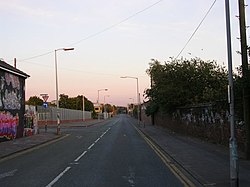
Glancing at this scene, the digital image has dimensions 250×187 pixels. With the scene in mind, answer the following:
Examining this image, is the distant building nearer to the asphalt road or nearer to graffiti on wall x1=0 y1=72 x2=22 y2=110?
graffiti on wall x1=0 y1=72 x2=22 y2=110

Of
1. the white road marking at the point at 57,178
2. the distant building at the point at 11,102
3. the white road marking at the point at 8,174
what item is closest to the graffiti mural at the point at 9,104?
the distant building at the point at 11,102

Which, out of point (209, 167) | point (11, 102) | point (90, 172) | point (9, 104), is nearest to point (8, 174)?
point (90, 172)

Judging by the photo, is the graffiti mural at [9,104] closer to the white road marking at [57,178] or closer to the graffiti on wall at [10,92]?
the graffiti on wall at [10,92]

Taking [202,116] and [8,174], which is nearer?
[8,174]

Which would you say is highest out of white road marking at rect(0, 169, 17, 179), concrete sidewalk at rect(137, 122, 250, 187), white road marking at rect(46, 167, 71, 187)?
concrete sidewalk at rect(137, 122, 250, 187)

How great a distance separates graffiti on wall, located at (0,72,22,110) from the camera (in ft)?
96.4

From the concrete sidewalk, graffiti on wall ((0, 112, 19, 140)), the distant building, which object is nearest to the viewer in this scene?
the concrete sidewalk

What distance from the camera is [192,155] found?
17.8 m

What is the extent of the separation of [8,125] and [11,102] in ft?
6.51

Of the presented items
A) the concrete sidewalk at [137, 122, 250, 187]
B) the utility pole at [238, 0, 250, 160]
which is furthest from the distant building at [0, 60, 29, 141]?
the utility pole at [238, 0, 250, 160]

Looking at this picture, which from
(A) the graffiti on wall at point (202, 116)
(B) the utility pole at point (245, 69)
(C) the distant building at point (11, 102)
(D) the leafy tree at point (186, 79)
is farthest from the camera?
(D) the leafy tree at point (186, 79)

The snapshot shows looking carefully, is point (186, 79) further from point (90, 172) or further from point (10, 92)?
point (90, 172)

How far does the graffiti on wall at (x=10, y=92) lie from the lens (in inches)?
1156

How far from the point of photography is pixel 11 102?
31578 mm
